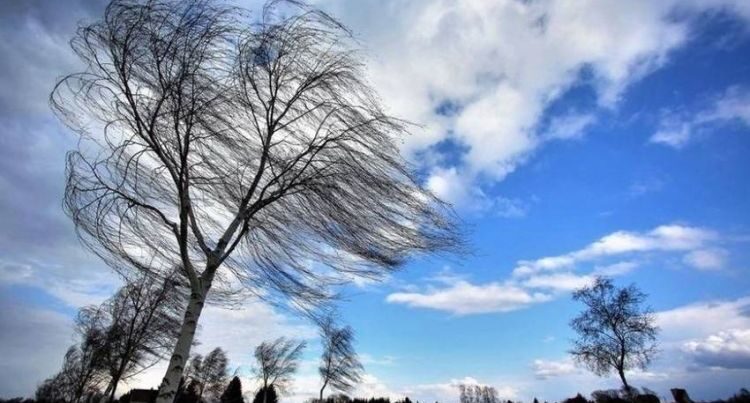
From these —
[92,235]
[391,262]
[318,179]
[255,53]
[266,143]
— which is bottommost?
[391,262]

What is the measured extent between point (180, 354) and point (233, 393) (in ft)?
208

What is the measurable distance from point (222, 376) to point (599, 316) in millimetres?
40978

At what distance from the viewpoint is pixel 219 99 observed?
6.72 metres

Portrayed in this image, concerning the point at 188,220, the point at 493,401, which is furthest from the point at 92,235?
the point at 493,401

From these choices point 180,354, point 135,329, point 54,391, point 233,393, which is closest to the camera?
point 180,354

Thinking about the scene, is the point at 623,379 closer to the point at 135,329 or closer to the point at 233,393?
the point at 135,329

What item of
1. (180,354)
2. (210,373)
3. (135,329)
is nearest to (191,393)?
(210,373)

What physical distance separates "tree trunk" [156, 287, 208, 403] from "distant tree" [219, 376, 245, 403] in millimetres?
59235

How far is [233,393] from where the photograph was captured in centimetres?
6262

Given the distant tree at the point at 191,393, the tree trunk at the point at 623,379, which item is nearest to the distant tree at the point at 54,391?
the distant tree at the point at 191,393

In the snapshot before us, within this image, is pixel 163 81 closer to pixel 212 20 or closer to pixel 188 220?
pixel 212 20

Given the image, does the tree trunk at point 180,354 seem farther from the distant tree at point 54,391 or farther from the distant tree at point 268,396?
the distant tree at point 268,396

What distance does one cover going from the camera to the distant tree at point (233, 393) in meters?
59.8

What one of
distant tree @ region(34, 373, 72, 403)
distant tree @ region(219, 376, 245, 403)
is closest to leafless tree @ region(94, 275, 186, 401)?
distant tree @ region(34, 373, 72, 403)
